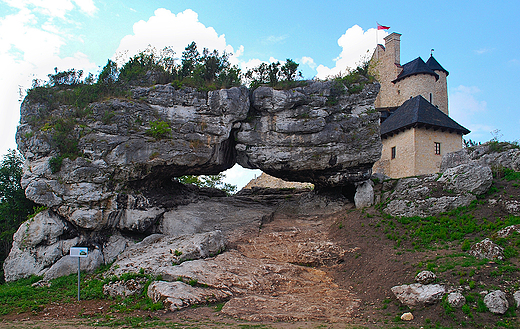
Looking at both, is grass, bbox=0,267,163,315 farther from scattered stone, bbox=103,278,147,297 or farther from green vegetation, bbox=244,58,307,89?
green vegetation, bbox=244,58,307,89

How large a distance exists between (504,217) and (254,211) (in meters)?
12.3

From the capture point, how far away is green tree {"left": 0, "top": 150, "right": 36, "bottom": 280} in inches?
834

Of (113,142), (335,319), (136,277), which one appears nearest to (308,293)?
(335,319)

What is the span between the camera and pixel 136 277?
13141mm

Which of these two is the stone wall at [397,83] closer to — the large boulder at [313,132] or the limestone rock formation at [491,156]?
the limestone rock formation at [491,156]

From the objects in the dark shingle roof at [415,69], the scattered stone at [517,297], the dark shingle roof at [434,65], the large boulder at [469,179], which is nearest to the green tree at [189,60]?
the large boulder at [469,179]

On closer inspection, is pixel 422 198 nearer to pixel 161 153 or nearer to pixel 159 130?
pixel 161 153

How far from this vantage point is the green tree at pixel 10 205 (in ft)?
69.5

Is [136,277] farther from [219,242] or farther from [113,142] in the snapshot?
[113,142]

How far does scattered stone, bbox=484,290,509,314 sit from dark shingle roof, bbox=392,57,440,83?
1217 inches

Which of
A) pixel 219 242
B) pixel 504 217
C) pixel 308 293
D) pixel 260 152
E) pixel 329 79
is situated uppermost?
pixel 329 79

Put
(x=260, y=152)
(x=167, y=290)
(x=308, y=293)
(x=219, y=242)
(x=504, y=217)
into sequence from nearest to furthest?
(x=167, y=290), (x=308, y=293), (x=504, y=217), (x=219, y=242), (x=260, y=152)

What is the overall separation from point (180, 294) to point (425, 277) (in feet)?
25.8

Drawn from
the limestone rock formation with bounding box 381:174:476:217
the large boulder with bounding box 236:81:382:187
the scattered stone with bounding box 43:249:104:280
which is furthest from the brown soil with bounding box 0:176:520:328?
the scattered stone with bounding box 43:249:104:280
